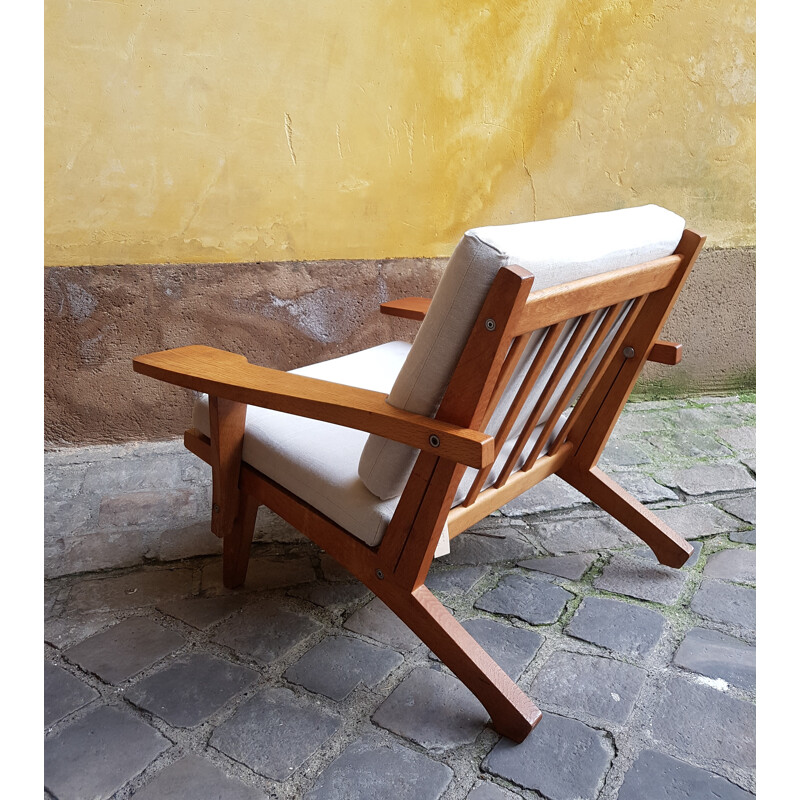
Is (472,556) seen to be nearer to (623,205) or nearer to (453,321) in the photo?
(453,321)

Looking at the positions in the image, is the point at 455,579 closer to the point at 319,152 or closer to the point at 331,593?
the point at 331,593

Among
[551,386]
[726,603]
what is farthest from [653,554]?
[551,386]

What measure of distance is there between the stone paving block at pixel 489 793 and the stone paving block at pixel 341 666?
365 millimetres

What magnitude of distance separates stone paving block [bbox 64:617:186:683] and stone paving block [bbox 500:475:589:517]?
1.21 metres

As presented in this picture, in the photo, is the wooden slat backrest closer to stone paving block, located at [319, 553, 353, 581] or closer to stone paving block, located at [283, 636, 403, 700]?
stone paving block, located at [283, 636, 403, 700]

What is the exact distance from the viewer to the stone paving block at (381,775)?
145 cm

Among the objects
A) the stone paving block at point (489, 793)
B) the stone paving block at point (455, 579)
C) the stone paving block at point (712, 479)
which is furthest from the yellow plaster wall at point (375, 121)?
the stone paving block at point (489, 793)

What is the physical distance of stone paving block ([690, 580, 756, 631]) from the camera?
6.59ft

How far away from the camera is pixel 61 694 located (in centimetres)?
169

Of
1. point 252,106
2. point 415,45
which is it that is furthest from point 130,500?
point 415,45

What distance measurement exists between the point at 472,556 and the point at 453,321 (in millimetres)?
1149

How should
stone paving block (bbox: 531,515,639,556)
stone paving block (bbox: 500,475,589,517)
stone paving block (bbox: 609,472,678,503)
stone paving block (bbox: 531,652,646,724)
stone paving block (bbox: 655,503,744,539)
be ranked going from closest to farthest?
stone paving block (bbox: 531,652,646,724) → stone paving block (bbox: 531,515,639,556) → stone paving block (bbox: 655,503,744,539) → stone paving block (bbox: 500,475,589,517) → stone paving block (bbox: 609,472,678,503)

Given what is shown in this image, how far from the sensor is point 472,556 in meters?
2.32

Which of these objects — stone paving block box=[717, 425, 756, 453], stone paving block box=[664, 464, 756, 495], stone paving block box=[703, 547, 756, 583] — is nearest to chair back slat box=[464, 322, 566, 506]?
stone paving block box=[703, 547, 756, 583]
